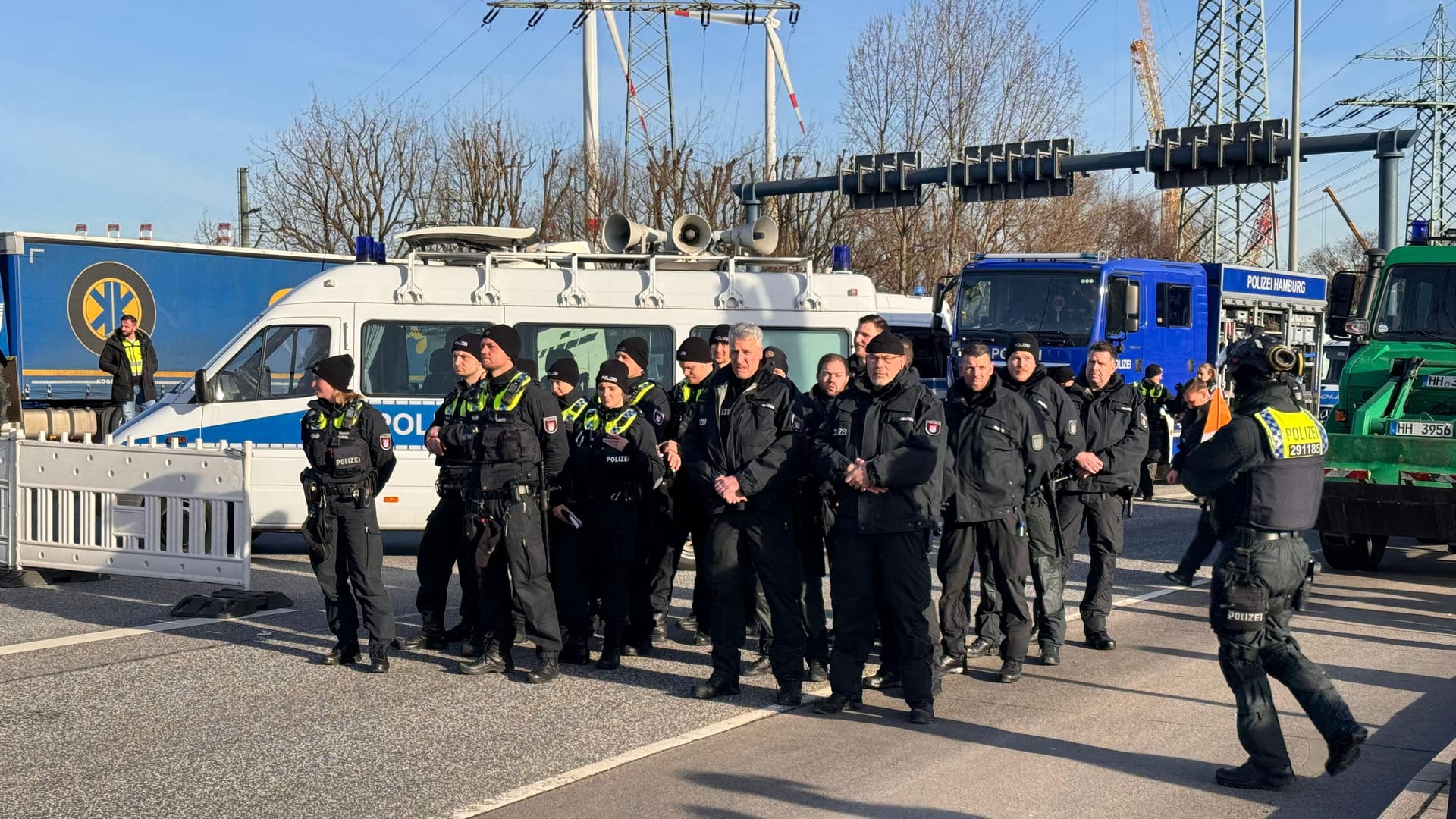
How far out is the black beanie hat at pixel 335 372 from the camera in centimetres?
793

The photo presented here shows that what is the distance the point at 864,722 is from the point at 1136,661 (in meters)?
2.31

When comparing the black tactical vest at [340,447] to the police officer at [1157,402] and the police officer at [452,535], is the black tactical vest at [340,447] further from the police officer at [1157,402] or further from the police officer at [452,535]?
the police officer at [1157,402]

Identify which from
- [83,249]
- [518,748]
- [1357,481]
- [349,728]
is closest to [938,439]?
[518,748]

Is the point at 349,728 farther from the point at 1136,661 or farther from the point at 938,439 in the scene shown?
the point at 1136,661

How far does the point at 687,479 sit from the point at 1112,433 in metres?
2.71

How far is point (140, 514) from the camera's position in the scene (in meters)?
10.4

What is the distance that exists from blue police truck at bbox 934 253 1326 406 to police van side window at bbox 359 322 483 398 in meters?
7.99

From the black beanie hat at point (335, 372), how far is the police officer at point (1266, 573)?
4541mm

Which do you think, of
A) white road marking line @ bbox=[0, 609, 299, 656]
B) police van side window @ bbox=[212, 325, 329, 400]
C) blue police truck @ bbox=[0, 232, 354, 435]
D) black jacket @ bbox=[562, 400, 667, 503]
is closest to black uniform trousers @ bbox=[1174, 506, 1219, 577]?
black jacket @ bbox=[562, 400, 667, 503]

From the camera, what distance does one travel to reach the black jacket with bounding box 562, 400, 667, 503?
8062 mm

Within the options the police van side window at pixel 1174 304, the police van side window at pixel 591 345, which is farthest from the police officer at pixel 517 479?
the police van side window at pixel 1174 304

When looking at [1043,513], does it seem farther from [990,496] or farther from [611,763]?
[611,763]

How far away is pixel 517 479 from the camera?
7.75 m

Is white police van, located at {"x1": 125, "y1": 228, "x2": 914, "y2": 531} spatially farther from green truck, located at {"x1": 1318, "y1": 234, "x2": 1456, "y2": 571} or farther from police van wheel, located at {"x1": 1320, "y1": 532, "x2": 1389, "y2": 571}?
police van wheel, located at {"x1": 1320, "y1": 532, "x2": 1389, "y2": 571}
